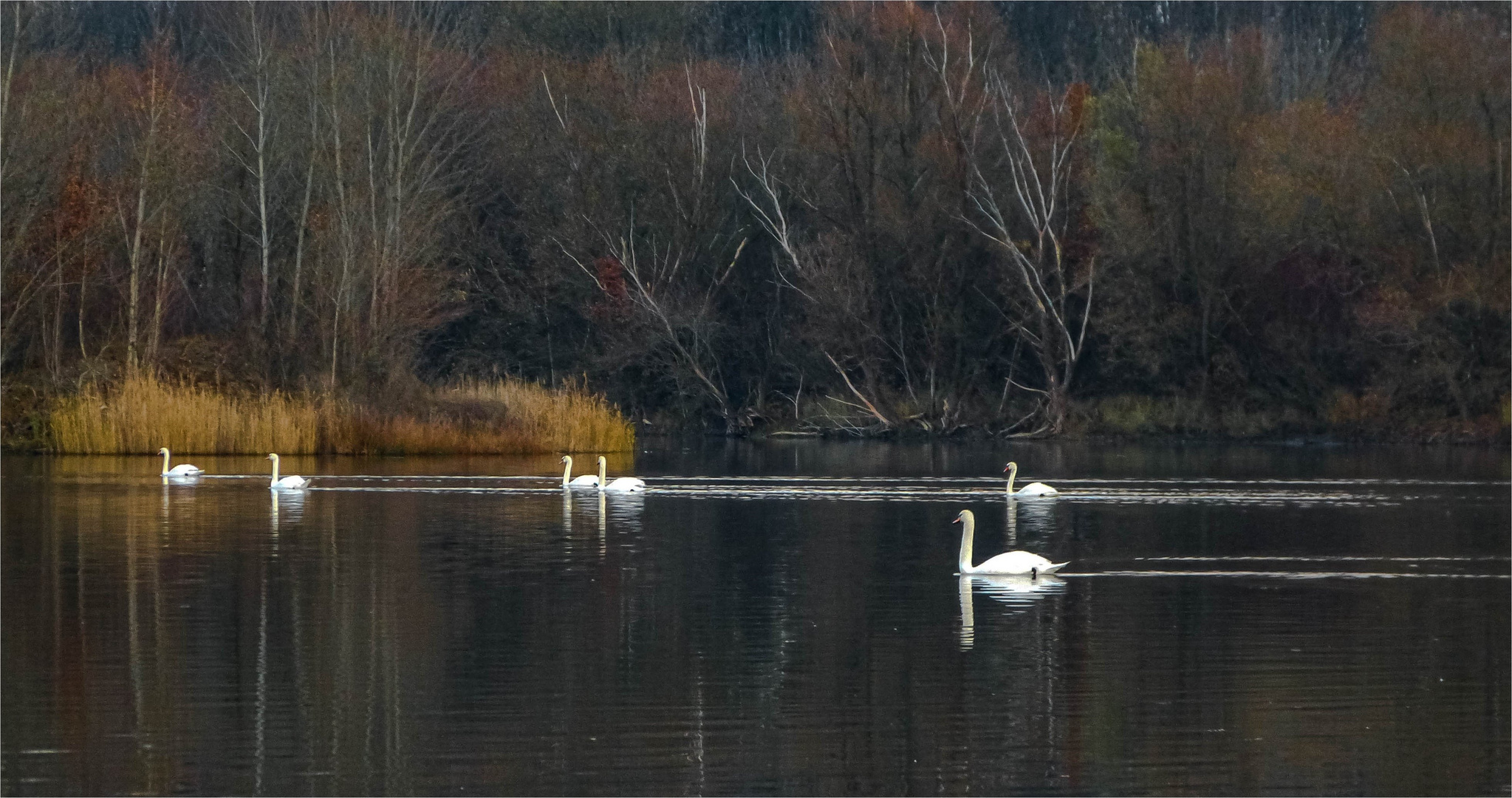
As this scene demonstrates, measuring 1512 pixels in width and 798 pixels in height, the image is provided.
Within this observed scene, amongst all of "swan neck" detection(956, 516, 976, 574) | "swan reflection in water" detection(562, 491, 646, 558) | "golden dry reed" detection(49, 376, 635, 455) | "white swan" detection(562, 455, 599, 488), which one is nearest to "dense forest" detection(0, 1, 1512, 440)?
"golden dry reed" detection(49, 376, 635, 455)

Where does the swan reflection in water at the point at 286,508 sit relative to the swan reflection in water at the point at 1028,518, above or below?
above

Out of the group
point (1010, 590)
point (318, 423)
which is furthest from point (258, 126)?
point (1010, 590)

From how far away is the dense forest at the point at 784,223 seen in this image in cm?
4250

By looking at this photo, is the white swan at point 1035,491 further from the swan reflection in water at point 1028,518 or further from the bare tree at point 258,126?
the bare tree at point 258,126

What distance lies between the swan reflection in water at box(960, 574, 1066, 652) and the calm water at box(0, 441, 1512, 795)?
0.21ft

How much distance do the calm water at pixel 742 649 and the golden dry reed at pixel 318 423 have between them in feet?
29.7

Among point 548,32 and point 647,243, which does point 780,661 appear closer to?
point 647,243

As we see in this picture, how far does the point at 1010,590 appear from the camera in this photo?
62.6ft

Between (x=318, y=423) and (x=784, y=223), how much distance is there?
57.4ft

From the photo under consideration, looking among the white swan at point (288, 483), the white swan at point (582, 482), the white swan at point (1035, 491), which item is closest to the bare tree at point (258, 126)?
the white swan at point (288, 483)

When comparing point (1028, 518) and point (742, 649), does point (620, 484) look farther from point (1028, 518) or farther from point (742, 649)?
point (742, 649)

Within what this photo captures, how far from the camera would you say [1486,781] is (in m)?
11.1

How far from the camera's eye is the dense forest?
1673 inches

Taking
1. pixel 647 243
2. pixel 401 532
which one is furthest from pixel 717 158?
pixel 401 532
